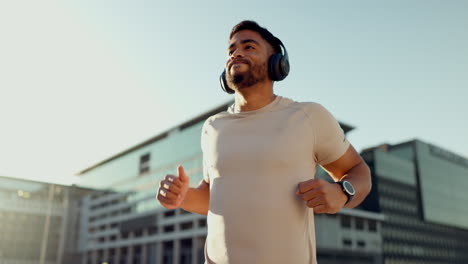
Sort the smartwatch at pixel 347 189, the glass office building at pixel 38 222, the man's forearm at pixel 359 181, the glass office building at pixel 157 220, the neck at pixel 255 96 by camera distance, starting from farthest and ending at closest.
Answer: the glass office building at pixel 38 222
the glass office building at pixel 157 220
the neck at pixel 255 96
the man's forearm at pixel 359 181
the smartwatch at pixel 347 189

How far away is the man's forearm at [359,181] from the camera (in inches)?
64.5

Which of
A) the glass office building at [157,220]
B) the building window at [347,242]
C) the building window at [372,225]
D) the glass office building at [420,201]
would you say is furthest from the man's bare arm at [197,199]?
the building window at [372,225]

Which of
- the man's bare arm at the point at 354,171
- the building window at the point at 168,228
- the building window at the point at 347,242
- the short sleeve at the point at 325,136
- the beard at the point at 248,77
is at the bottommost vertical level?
the man's bare arm at the point at 354,171

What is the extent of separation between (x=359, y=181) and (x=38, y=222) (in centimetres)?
9436

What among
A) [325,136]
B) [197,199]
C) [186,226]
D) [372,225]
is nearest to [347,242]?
[372,225]

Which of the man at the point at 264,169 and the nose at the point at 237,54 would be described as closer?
the man at the point at 264,169

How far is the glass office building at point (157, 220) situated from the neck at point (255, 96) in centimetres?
4772

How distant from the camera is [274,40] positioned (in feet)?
6.26

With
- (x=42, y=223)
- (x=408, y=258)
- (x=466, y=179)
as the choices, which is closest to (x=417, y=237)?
(x=408, y=258)

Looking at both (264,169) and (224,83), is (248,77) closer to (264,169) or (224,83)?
(224,83)

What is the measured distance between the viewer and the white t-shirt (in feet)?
4.77

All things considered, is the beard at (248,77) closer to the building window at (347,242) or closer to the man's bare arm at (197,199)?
the man's bare arm at (197,199)

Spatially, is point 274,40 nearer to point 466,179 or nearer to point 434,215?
point 434,215

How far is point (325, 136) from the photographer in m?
1.66
